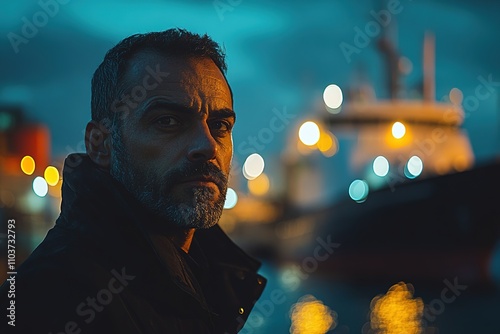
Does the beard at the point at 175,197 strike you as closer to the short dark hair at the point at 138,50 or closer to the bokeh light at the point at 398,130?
the short dark hair at the point at 138,50

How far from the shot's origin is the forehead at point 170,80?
142cm

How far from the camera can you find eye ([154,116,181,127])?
142 cm

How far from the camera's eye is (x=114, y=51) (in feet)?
4.94

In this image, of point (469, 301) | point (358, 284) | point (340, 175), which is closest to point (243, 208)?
point (340, 175)

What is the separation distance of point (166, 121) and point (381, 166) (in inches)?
1117

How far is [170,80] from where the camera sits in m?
1.42

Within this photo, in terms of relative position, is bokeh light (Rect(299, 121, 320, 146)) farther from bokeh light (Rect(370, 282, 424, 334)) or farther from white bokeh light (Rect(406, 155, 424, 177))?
bokeh light (Rect(370, 282, 424, 334))

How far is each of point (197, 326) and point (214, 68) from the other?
0.67 m

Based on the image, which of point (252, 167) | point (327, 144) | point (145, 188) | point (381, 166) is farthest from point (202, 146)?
point (252, 167)

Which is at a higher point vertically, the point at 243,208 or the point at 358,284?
the point at 243,208

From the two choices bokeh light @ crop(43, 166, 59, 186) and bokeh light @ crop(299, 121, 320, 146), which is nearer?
bokeh light @ crop(43, 166, 59, 186)

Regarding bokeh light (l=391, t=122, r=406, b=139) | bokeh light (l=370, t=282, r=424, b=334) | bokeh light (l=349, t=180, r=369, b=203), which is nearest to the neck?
bokeh light (l=370, t=282, r=424, b=334)

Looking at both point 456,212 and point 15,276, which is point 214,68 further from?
point 456,212

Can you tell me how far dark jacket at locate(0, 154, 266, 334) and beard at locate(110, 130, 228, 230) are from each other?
0.13 feet
